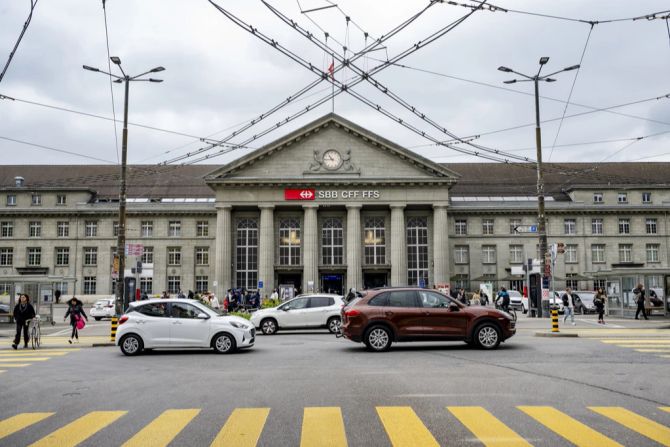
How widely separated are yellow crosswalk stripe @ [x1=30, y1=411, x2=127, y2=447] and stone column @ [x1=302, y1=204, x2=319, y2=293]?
47555 mm

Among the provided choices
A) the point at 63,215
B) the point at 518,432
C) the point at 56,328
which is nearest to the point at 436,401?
the point at 518,432

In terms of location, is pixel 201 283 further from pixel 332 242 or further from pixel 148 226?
pixel 332 242

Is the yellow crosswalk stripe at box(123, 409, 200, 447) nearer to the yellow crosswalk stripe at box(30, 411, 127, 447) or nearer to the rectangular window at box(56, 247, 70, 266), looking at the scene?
the yellow crosswalk stripe at box(30, 411, 127, 447)

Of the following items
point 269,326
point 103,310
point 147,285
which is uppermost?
point 147,285

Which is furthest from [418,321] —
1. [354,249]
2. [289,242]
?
[289,242]

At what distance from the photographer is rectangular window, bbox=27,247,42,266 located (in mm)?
63469

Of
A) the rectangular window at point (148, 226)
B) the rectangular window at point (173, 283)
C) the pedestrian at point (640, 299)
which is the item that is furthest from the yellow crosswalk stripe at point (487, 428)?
the rectangular window at point (148, 226)

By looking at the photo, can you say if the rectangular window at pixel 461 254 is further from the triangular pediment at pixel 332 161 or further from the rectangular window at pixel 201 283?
the rectangular window at pixel 201 283

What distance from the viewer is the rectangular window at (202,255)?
209 feet

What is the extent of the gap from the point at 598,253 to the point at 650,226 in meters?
6.12

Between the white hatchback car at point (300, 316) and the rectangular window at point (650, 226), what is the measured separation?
50.0m

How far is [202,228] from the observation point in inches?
2525

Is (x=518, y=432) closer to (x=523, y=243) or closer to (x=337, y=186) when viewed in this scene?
(x=337, y=186)

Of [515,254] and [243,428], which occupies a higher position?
[515,254]
